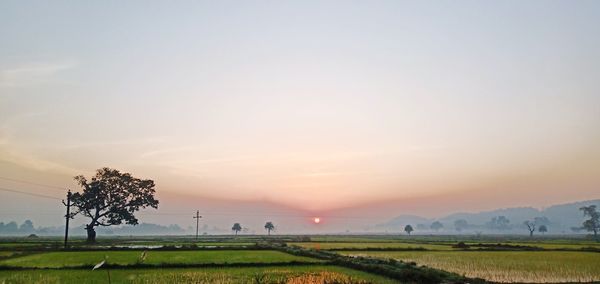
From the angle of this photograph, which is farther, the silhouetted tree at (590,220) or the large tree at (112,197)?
the silhouetted tree at (590,220)

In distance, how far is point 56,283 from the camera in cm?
2011

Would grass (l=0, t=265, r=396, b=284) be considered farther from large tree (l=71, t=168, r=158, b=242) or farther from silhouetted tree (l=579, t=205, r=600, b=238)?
silhouetted tree (l=579, t=205, r=600, b=238)

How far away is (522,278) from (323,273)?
10256 mm

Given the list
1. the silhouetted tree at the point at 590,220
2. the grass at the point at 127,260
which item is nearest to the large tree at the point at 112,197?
the grass at the point at 127,260

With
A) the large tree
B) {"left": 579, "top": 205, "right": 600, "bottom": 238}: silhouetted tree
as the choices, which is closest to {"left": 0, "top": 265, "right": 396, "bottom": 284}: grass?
the large tree

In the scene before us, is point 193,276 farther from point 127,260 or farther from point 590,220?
point 590,220

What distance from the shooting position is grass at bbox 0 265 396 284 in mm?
20828

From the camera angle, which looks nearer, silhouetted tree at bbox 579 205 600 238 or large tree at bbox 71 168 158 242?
large tree at bbox 71 168 158 242

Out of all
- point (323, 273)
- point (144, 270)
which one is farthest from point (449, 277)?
point (144, 270)

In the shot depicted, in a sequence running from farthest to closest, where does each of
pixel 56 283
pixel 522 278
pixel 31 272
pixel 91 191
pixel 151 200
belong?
pixel 151 200
pixel 91 191
pixel 31 272
pixel 522 278
pixel 56 283

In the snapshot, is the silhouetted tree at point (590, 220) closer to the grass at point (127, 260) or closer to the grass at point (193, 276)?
the grass at point (127, 260)

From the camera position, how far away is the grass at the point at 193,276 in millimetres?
20828

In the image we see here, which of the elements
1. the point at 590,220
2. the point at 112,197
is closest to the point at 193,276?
the point at 112,197

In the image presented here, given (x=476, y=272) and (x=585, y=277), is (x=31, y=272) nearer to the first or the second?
(x=476, y=272)
